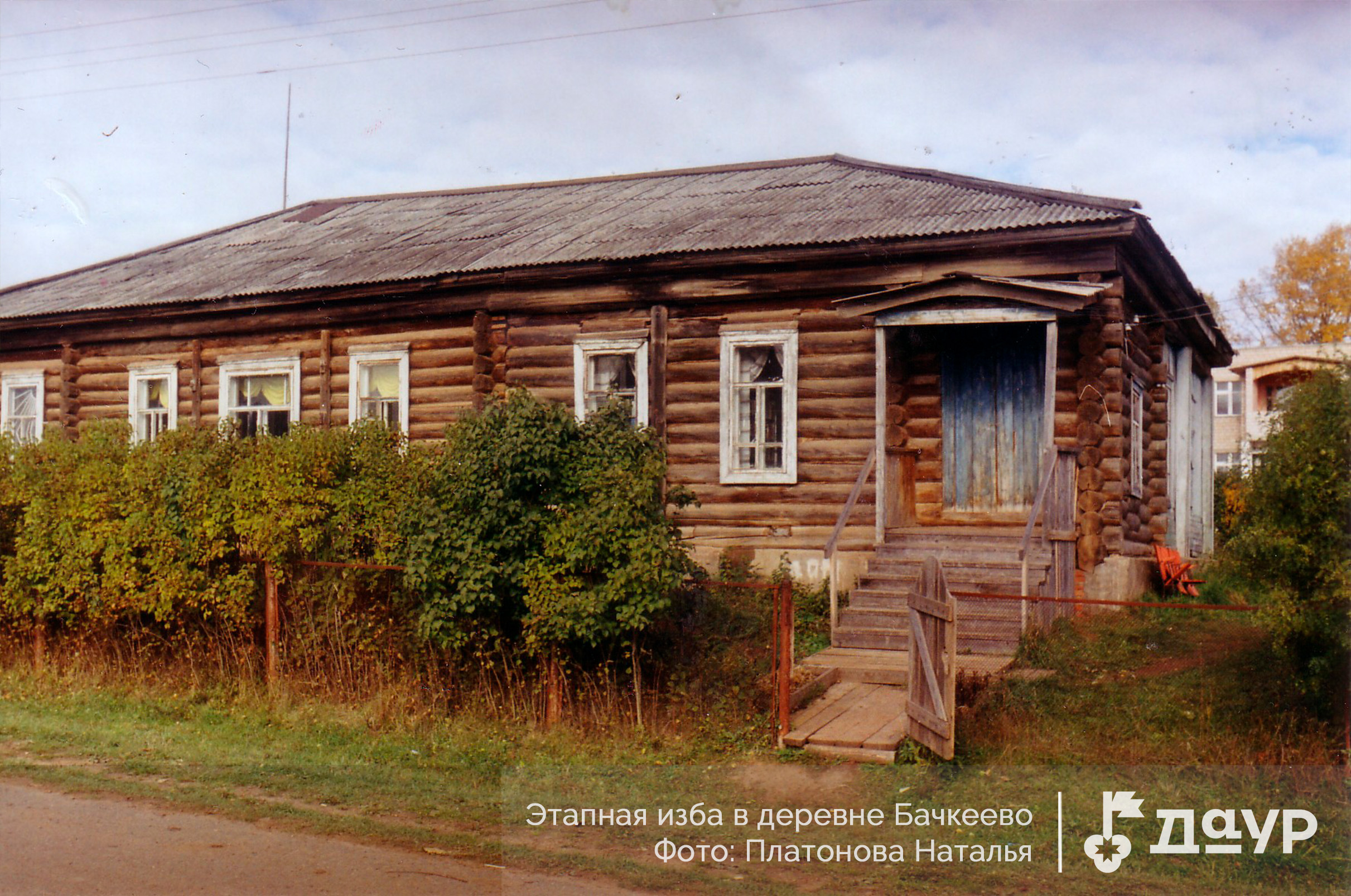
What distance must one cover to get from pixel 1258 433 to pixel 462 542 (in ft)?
129

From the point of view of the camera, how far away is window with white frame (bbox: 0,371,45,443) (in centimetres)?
2002

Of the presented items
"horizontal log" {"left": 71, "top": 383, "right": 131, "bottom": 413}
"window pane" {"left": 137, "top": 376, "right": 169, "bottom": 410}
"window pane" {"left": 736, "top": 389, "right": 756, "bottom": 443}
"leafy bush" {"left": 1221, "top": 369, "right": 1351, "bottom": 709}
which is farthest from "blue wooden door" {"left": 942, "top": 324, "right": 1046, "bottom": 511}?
"horizontal log" {"left": 71, "top": 383, "right": 131, "bottom": 413}

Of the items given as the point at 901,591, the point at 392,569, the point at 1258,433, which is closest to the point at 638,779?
the point at 392,569

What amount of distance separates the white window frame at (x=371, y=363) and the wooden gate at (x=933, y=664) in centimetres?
1017

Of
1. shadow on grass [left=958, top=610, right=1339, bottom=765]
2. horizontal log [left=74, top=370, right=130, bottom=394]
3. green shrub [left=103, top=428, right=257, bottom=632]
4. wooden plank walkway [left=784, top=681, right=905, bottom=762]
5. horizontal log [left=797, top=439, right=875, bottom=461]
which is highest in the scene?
horizontal log [left=74, top=370, right=130, bottom=394]

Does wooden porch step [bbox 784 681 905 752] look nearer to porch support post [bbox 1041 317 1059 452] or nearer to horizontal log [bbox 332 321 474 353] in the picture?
porch support post [bbox 1041 317 1059 452]

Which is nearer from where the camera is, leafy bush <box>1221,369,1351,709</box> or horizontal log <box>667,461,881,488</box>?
leafy bush <box>1221,369,1351,709</box>

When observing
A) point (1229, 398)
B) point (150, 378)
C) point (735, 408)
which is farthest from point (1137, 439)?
point (1229, 398)

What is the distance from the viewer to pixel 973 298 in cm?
1212

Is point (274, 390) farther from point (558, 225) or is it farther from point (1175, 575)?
point (1175, 575)

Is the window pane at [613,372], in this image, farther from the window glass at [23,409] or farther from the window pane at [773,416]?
the window glass at [23,409]

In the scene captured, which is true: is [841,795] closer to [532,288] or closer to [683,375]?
[683,375]

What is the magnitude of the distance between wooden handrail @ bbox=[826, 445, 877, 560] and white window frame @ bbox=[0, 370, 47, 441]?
13.9m

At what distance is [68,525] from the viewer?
11.0 meters
